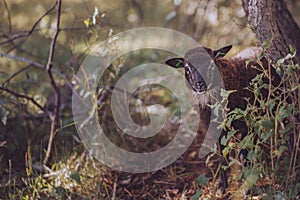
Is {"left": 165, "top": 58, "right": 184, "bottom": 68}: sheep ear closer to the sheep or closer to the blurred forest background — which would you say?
the sheep

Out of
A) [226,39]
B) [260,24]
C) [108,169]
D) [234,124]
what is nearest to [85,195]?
→ [108,169]

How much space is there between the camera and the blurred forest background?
153 inches

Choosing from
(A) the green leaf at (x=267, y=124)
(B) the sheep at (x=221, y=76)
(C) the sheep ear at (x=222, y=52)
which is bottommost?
(A) the green leaf at (x=267, y=124)

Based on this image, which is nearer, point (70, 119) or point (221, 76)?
point (221, 76)

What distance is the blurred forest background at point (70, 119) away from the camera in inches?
153

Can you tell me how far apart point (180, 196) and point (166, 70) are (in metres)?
1.48

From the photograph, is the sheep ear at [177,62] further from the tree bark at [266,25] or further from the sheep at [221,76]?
the tree bark at [266,25]

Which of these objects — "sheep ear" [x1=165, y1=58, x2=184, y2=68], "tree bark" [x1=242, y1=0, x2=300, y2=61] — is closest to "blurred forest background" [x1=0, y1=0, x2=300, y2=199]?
"tree bark" [x1=242, y1=0, x2=300, y2=61]

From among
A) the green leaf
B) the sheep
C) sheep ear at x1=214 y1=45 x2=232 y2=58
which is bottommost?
the green leaf

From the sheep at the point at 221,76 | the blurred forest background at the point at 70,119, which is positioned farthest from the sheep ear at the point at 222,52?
the blurred forest background at the point at 70,119

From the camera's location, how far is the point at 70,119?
484 centimetres

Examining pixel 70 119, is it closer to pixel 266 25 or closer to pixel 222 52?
pixel 222 52

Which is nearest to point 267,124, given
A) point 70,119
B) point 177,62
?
point 177,62

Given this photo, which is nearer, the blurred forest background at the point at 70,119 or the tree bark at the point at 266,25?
the tree bark at the point at 266,25
